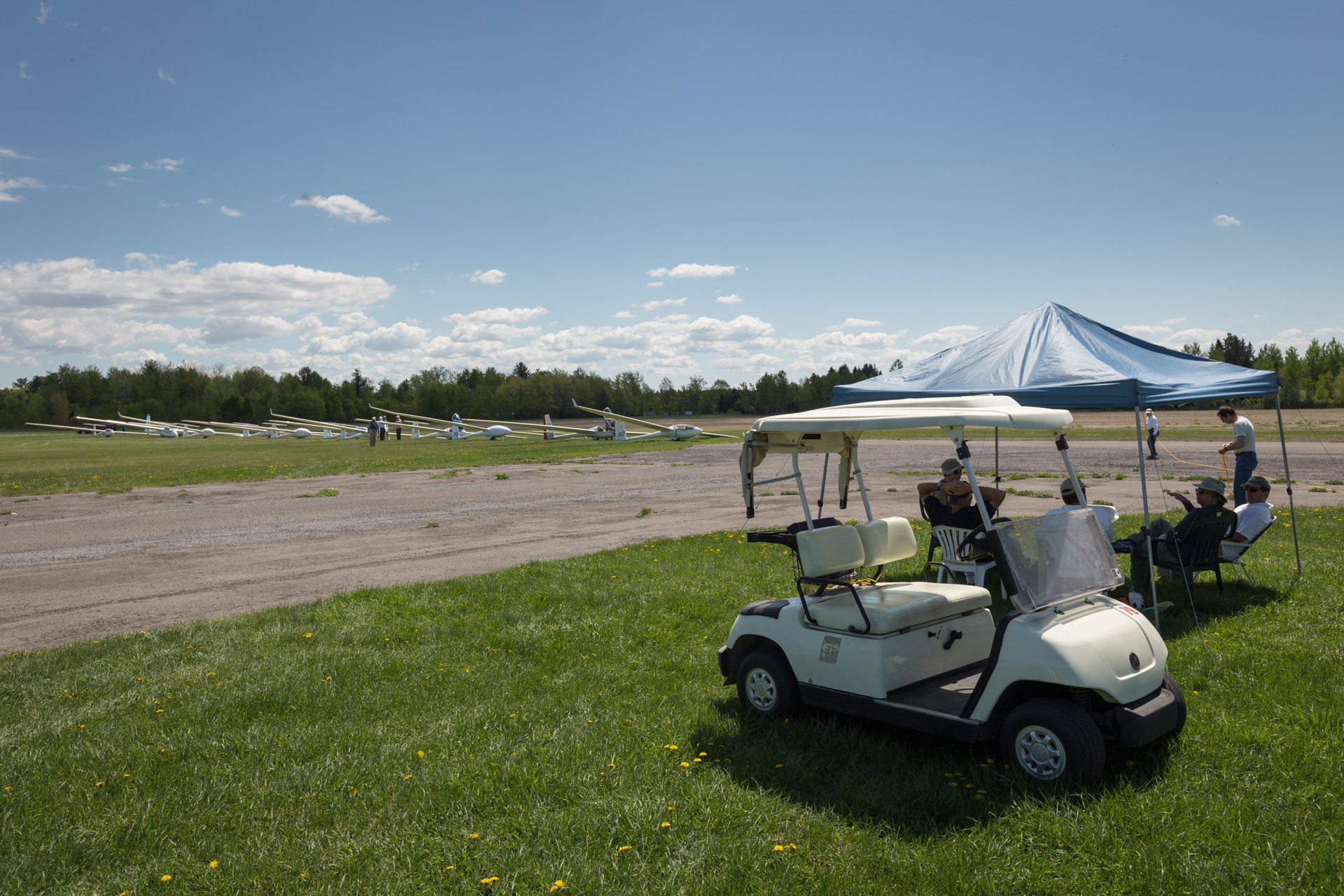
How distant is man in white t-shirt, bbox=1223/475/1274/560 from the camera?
28.1 ft

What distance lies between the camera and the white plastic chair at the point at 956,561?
7891 mm

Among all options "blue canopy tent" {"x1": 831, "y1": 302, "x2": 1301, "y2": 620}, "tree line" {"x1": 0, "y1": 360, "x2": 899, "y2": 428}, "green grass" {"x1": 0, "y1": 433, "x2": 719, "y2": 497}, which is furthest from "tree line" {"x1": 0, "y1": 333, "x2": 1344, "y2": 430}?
"blue canopy tent" {"x1": 831, "y1": 302, "x2": 1301, "y2": 620}

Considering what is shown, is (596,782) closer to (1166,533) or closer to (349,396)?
(1166,533)

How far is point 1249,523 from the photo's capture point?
8.70 meters

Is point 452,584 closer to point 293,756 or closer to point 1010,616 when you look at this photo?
point 293,756

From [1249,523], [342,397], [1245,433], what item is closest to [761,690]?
[1249,523]

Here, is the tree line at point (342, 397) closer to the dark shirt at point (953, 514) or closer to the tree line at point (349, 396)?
the tree line at point (349, 396)

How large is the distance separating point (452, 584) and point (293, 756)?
508 cm

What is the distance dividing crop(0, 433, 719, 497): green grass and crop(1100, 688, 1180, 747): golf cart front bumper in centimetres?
3132

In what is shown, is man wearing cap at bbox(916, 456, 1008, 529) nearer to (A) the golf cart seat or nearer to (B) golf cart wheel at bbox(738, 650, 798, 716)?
(A) the golf cart seat

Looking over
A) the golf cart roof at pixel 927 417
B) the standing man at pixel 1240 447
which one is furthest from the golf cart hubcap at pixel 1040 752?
the standing man at pixel 1240 447

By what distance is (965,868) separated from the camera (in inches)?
145

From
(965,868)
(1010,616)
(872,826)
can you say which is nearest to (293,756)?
(872,826)

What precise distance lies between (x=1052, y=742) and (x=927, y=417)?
6.68 feet
